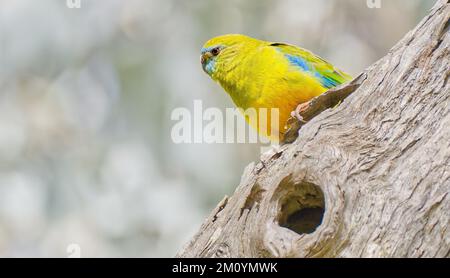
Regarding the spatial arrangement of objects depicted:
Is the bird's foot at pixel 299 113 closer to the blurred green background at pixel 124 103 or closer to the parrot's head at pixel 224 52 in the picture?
the parrot's head at pixel 224 52

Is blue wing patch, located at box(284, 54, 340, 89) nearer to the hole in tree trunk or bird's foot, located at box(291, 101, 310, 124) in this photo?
bird's foot, located at box(291, 101, 310, 124)

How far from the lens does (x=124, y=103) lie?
6461mm

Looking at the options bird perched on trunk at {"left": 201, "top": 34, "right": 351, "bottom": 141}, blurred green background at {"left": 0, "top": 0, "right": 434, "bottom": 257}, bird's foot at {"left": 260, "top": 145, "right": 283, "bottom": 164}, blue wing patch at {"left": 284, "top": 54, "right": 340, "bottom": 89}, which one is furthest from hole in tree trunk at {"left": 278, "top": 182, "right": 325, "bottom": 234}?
blurred green background at {"left": 0, "top": 0, "right": 434, "bottom": 257}

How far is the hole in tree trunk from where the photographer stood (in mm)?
3375

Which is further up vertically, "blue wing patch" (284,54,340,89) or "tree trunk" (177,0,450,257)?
"blue wing patch" (284,54,340,89)

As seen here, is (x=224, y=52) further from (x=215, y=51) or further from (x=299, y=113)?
(x=299, y=113)

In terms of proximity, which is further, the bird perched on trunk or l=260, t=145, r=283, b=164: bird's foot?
the bird perched on trunk

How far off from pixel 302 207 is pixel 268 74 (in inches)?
63.9

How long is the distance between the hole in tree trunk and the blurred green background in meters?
2.72

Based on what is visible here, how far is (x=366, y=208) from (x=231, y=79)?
226 centimetres

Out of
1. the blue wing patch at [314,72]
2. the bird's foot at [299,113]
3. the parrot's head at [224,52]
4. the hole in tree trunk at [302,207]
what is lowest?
the hole in tree trunk at [302,207]

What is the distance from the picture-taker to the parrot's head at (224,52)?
5.19 meters

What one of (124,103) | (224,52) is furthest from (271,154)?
(124,103)

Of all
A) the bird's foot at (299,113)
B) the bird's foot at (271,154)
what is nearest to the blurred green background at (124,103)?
the bird's foot at (299,113)
